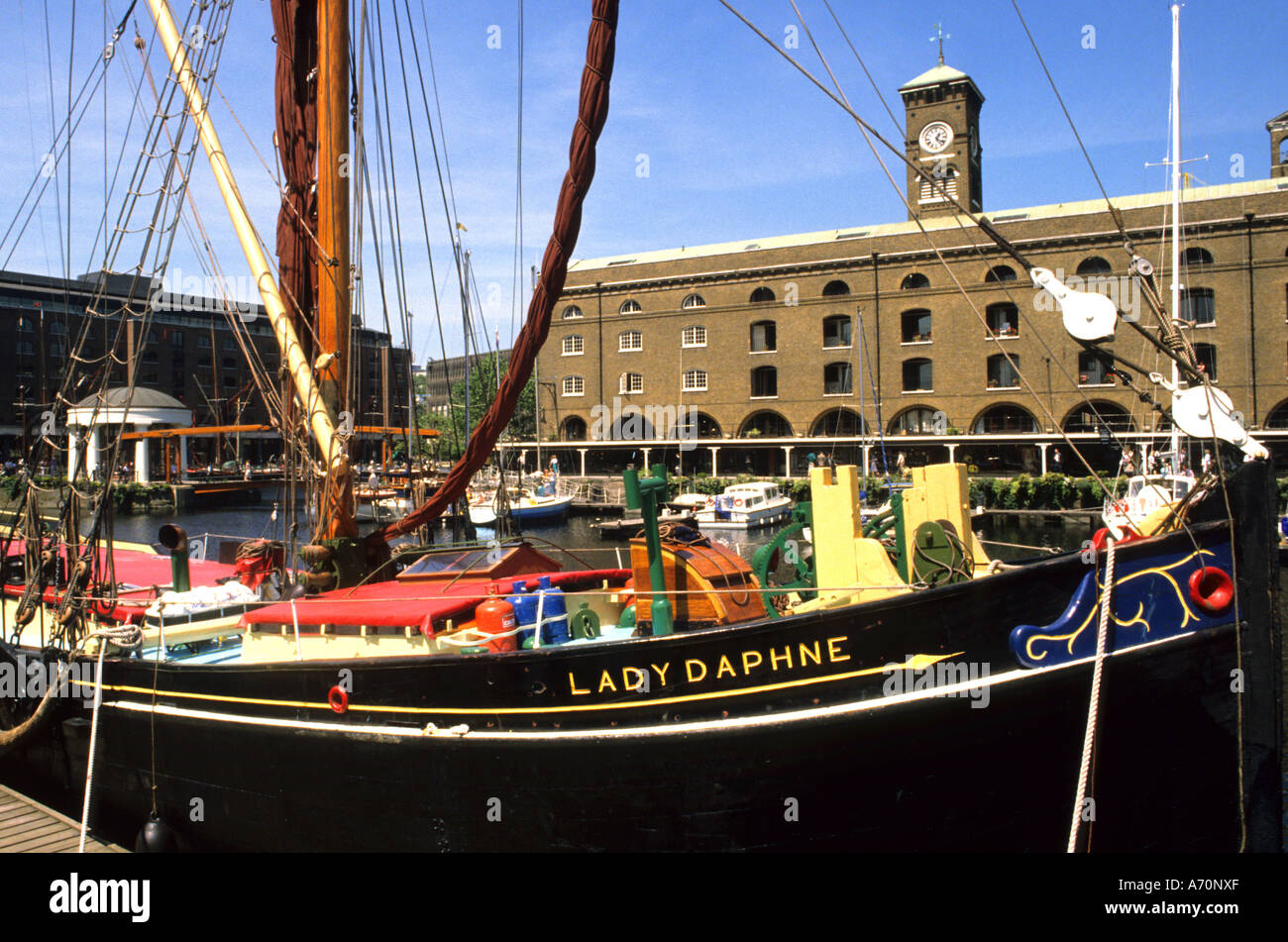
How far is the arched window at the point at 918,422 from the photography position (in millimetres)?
52500

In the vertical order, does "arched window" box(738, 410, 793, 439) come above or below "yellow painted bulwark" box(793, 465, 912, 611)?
above

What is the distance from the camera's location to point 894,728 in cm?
643

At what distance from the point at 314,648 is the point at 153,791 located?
2.72m

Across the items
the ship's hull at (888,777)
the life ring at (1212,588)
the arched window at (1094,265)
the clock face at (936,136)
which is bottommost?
the ship's hull at (888,777)

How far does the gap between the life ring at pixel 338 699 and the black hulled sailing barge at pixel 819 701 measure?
0.08ft

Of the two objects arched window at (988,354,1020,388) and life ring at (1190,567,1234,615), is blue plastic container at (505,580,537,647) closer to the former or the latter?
life ring at (1190,567,1234,615)

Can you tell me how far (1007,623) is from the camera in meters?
6.37

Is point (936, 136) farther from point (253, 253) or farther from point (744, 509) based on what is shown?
point (253, 253)

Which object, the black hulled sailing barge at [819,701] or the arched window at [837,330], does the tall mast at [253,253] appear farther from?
the arched window at [837,330]

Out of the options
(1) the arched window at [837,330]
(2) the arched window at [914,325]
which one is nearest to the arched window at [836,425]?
(1) the arched window at [837,330]

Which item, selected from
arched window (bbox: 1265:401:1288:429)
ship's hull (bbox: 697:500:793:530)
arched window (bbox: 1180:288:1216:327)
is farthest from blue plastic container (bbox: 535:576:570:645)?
arched window (bbox: 1265:401:1288:429)

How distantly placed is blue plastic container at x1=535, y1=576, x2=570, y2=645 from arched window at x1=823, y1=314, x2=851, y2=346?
49.9m

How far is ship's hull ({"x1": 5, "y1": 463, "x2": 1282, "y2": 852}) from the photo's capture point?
6.33m
